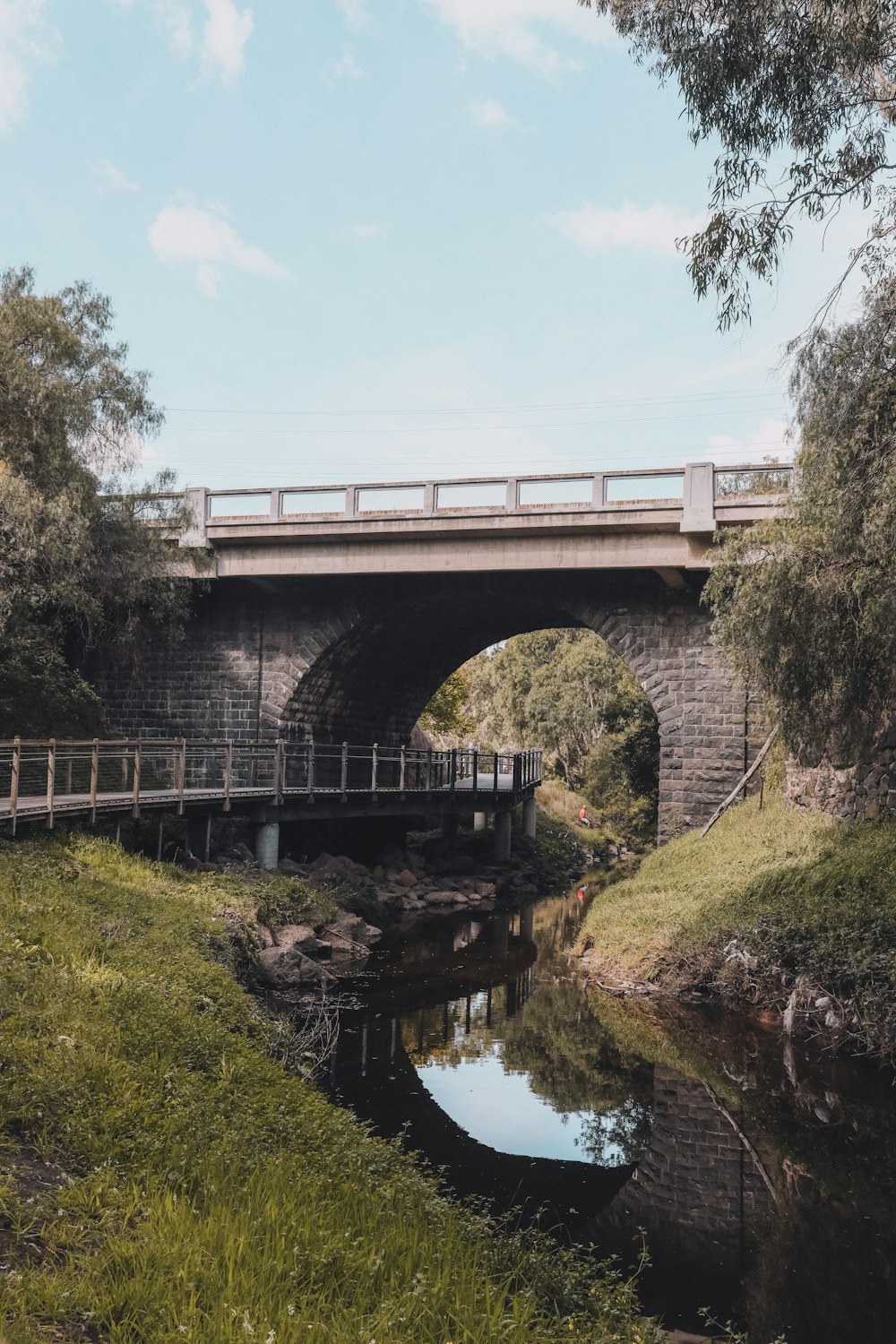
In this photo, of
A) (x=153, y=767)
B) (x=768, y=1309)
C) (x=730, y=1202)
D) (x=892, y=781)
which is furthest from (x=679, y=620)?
(x=768, y=1309)

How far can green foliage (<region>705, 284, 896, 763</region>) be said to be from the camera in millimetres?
9578

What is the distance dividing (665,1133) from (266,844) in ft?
32.9

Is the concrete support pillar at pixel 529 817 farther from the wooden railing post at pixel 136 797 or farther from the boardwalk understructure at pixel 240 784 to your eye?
the wooden railing post at pixel 136 797

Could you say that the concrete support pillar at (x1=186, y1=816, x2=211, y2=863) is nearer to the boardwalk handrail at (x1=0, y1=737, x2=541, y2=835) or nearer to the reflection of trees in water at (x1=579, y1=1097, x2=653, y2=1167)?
the boardwalk handrail at (x1=0, y1=737, x2=541, y2=835)

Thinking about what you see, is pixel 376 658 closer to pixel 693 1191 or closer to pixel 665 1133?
pixel 665 1133

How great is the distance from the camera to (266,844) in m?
17.0

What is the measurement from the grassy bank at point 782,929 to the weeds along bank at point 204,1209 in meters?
5.52

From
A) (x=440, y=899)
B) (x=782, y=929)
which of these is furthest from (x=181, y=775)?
(x=782, y=929)

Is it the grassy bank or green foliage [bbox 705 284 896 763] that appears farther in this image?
the grassy bank

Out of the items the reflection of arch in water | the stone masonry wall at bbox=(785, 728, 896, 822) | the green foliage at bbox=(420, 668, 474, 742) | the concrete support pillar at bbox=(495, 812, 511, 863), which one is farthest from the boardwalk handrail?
the green foliage at bbox=(420, 668, 474, 742)

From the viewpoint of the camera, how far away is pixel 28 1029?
19.1ft

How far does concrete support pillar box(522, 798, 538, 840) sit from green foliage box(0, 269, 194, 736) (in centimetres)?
1222

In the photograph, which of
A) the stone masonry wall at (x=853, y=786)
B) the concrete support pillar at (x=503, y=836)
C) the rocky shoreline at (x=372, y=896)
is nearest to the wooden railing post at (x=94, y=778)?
the rocky shoreline at (x=372, y=896)

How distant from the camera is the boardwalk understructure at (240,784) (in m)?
12.2
